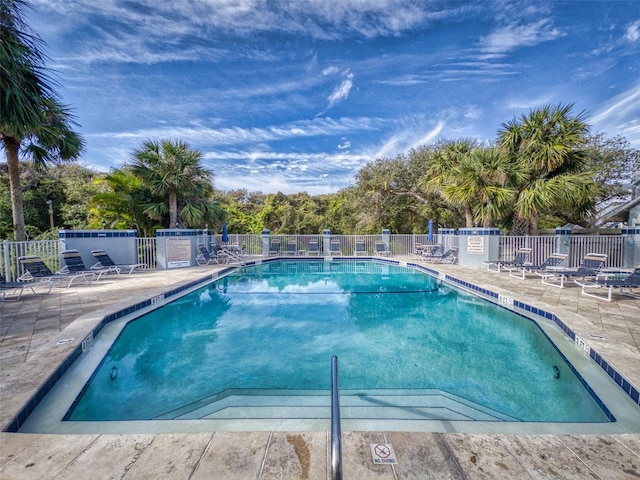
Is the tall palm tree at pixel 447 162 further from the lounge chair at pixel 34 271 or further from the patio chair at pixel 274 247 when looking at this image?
the lounge chair at pixel 34 271

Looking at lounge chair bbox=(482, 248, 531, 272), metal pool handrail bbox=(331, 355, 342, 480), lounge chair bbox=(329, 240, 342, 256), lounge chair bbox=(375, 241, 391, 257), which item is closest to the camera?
metal pool handrail bbox=(331, 355, 342, 480)

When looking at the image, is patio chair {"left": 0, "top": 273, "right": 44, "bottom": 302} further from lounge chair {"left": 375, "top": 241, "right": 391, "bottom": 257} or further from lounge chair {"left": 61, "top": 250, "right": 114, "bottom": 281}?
lounge chair {"left": 375, "top": 241, "right": 391, "bottom": 257}

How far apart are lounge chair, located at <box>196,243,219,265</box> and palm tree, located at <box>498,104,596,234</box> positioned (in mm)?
12337

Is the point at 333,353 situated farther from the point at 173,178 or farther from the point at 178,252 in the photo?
the point at 173,178

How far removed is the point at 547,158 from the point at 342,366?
38.0ft

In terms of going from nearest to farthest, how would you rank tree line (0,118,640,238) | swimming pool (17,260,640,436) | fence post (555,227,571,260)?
1. swimming pool (17,260,640,436)
2. fence post (555,227,571,260)
3. tree line (0,118,640,238)

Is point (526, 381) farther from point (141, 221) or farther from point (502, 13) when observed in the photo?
point (141, 221)

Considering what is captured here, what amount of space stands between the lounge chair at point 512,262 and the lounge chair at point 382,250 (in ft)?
→ 17.0

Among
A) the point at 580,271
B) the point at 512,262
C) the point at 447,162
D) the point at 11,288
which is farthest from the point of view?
the point at 447,162

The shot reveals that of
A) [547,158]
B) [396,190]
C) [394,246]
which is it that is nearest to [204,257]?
[394,246]

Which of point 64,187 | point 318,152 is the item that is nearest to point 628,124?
point 318,152

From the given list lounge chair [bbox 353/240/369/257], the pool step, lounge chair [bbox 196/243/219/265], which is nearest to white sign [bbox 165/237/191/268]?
lounge chair [bbox 196/243/219/265]

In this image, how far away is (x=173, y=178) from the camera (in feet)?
36.6

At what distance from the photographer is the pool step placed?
269 cm
